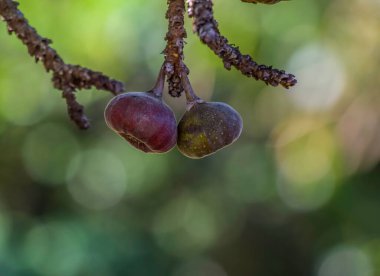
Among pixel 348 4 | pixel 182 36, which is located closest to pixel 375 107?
pixel 348 4

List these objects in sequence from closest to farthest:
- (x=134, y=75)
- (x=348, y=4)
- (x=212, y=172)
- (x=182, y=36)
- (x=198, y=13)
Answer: (x=198, y=13) → (x=182, y=36) → (x=348, y=4) → (x=134, y=75) → (x=212, y=172)

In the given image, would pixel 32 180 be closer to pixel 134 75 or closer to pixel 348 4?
pixel 134 75

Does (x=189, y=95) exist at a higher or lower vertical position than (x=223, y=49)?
lower

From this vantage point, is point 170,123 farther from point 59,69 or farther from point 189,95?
point 59,69

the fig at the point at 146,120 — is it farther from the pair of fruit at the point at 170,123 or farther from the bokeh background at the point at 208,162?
the bokeh background at the point at 208,162

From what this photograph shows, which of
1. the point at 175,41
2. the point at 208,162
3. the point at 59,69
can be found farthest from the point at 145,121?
the point at 208,162

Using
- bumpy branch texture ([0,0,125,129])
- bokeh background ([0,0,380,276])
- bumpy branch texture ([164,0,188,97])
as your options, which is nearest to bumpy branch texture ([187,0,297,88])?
bumpy branch texture ([164,0,188,97])
